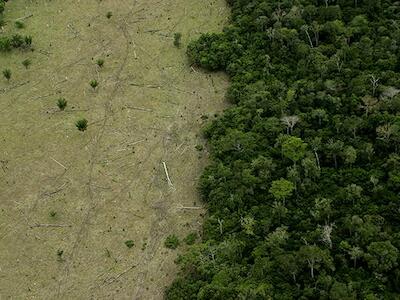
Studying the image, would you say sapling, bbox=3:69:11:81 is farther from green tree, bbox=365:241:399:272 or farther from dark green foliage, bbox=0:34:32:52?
green tree, bbox=365:241:399:272

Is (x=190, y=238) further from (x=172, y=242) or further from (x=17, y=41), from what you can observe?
(x=17, y=41)

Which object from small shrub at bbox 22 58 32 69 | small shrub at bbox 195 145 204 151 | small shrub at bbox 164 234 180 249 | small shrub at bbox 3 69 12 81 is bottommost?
small shrub at bbox 164 234 180 249

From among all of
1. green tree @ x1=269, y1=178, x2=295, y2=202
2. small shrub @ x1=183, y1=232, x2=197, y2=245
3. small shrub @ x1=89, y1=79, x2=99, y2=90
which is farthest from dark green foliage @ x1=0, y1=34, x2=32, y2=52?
green tree @ x1=269, y1=178, x2=295, y2=202

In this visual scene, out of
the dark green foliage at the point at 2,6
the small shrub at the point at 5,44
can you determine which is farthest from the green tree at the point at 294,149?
the dark green foliage at the point at 2,6

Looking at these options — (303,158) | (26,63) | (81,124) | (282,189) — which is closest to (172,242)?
(282,189)

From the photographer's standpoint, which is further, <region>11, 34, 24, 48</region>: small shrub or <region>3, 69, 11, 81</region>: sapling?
<region>11, 34, 24, 48</region>: small shrub

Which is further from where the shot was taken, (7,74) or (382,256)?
(7,74)
